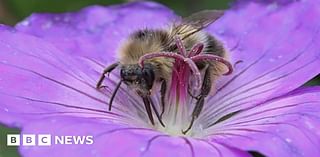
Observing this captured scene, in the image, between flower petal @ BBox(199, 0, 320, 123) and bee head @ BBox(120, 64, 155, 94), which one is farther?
flower petal @ BBox(199, 0, 320, 123)

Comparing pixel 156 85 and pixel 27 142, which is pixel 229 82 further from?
pixel 27 142

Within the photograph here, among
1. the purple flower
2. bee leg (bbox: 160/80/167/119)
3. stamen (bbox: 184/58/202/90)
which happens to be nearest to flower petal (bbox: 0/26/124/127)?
the purple flower

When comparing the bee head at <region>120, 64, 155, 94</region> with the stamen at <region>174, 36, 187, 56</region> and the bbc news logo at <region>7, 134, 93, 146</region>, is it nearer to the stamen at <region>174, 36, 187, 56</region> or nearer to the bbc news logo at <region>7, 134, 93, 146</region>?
the stamen at <region>174, 36, 187, 56</region>

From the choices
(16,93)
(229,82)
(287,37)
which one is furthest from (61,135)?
(287,37)

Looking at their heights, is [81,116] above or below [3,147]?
above

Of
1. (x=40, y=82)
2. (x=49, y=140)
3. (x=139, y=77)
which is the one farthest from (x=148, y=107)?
(x=49, y=140)

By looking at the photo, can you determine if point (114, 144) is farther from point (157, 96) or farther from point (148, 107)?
point (157, 96)

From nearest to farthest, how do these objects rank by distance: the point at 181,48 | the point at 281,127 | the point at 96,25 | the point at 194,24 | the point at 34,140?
the point at 34,140
the point at 281,127
the point at 181,48
the point at 194,24
the point at 96,25

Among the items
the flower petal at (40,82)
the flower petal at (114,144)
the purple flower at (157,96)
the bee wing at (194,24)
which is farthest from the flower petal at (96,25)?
the flower petal at (114,144)
